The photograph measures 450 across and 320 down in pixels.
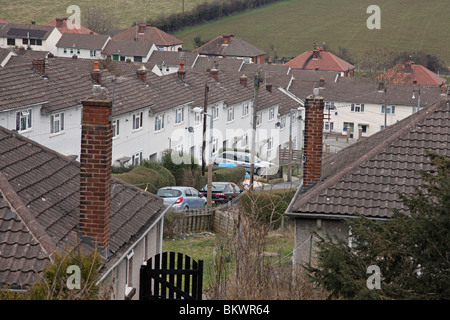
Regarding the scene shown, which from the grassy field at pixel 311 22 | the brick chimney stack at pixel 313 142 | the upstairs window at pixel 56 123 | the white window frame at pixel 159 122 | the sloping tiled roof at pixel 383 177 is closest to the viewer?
the sloping tiled roof at pixel 383 177

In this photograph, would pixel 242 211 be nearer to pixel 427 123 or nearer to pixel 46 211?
pixel 46 211

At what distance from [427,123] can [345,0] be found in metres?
124

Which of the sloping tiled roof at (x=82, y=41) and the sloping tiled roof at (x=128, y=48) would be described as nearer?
the sloping tiled roof at (x=128, y=48)

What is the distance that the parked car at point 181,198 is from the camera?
97.8 ft

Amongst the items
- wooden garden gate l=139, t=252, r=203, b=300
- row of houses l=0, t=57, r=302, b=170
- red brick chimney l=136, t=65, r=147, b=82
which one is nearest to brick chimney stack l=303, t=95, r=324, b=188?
wooden garden gate l=139, t=252, r=203, b=300

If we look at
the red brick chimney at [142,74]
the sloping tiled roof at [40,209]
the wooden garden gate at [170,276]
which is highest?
the red brick chimney at [142,74]

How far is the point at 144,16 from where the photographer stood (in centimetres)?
13300

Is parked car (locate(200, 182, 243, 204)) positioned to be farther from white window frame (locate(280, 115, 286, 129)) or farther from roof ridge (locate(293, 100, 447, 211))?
white window frame (locate(280, 115, 286, 129))

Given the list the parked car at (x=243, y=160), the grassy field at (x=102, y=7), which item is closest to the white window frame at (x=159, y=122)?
the parked car at (x=243, y=160)

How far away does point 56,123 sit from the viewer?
32.3 metres

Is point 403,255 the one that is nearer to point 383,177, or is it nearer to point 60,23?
point 383,177

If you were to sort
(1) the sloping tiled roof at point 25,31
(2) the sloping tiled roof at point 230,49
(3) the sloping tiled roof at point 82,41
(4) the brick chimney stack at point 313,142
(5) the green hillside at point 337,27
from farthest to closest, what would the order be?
(5) the green hillside at point 337,27, (2) the sloping tiled roof at point 230,49, (1) the sloping tiled roof at point 25,31, (3) the sloping tiled roof at point 82,41, (4) the brick chimney stack at point 313,142

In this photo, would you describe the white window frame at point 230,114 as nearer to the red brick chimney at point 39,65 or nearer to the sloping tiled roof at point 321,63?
the red brick chimney at point 39,65

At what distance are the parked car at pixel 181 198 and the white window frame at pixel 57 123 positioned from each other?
6159 millimetres
